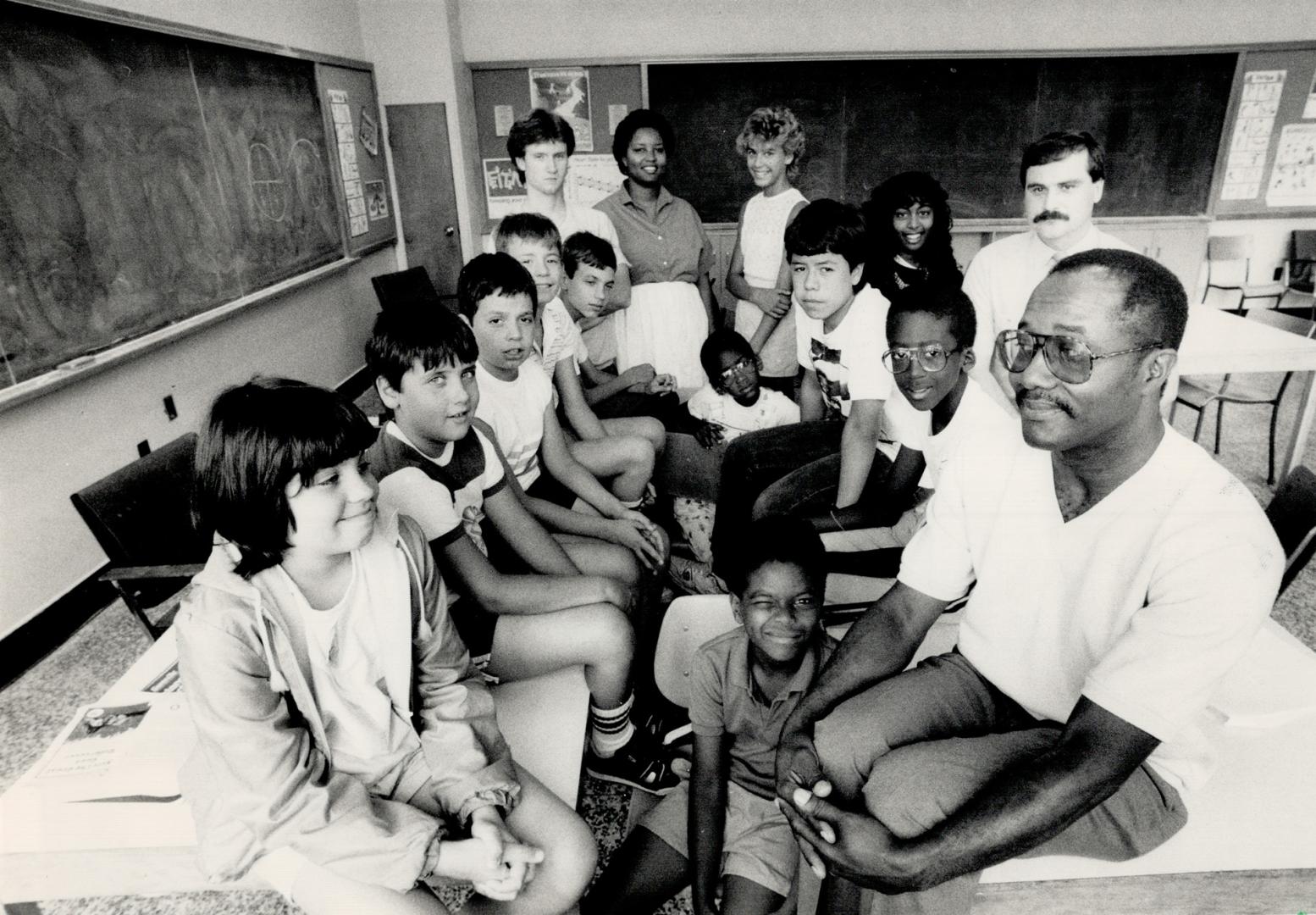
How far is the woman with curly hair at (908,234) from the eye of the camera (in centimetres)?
253

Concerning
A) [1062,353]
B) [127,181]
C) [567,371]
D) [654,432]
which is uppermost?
[127,181]

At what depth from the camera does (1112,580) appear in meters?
1.07

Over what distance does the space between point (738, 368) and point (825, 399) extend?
1.07 feet

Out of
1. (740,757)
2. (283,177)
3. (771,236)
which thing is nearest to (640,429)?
(771,236)

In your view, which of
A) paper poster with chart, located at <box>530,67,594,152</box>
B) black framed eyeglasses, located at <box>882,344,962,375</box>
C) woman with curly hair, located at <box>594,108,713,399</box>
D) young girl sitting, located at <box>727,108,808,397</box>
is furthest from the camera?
paper poster with chart, located at <box>530,67,594,152</box>

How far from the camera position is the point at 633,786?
5.65 ft

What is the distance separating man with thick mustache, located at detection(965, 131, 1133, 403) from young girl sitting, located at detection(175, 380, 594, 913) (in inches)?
74.5

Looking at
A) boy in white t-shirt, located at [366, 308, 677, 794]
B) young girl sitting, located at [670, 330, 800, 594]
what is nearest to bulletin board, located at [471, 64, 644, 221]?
young girl sitting, located at [670, 330, 800, 594]

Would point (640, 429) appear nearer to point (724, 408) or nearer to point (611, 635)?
point (724, 408)

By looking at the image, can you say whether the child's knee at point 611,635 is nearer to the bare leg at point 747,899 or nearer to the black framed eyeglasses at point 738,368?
the bare leg at point 747,899

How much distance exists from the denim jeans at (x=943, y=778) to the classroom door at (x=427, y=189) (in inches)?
184

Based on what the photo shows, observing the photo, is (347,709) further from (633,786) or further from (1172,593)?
(1172,593)

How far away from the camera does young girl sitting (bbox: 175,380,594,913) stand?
3.55ft

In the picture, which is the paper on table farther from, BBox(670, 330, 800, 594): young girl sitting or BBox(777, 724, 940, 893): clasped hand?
BBox(670, 330, 800, 594): young girl sitting
